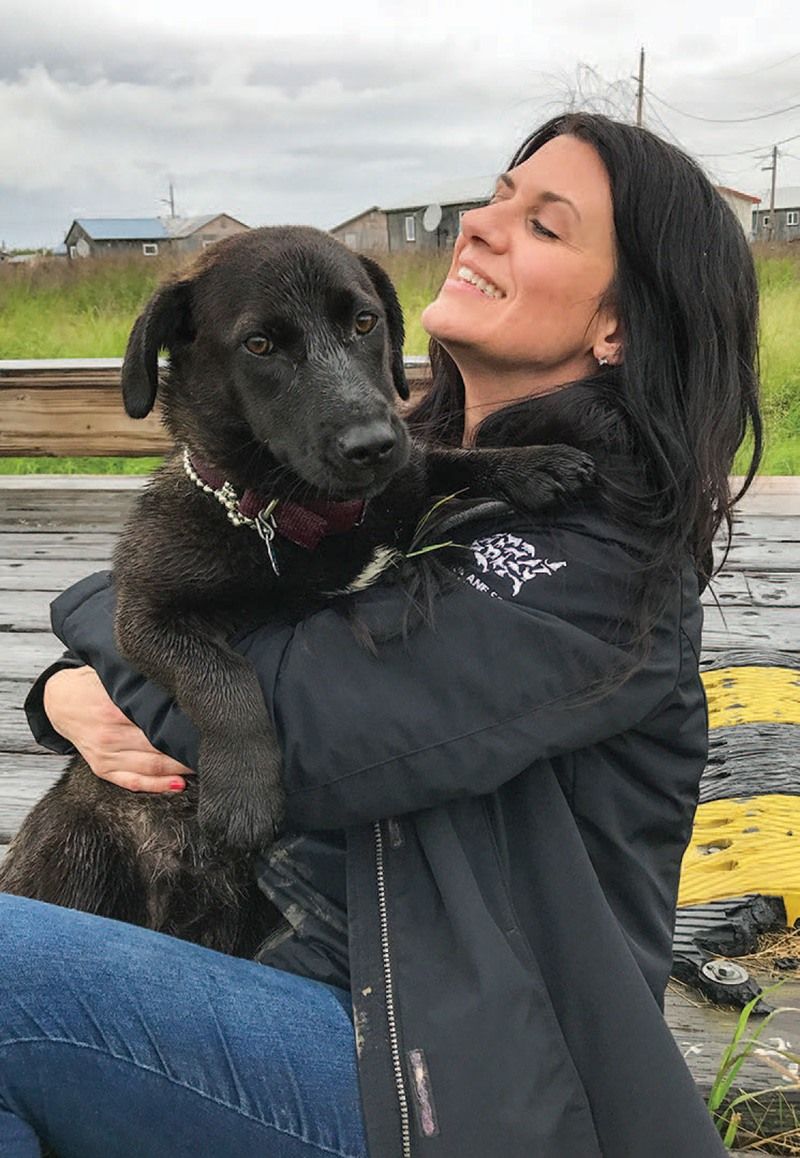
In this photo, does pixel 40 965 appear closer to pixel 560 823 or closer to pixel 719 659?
pixel 560 823

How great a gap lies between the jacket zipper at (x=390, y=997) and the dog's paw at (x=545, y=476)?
57cm

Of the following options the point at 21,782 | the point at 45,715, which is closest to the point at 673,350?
the point at 45,715

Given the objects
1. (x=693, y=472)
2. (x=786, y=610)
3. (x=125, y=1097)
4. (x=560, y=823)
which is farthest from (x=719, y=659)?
Answer: (x=125, y=1097)

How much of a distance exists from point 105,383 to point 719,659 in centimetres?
295

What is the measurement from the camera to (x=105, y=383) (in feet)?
15.5

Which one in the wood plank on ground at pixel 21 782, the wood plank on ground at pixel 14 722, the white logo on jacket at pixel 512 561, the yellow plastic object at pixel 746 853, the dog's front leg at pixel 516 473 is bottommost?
the yellow plastic object at pixel 746 853

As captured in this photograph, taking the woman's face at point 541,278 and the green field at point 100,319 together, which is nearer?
the woman's face at point 541,278

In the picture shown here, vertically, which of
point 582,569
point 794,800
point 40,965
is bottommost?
point 794,800

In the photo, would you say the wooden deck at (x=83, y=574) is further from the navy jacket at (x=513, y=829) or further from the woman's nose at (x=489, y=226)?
the woman's nose at (x=489, y=226)

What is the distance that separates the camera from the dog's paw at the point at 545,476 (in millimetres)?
1673

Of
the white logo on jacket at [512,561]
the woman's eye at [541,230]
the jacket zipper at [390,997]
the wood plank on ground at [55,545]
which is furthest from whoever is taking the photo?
the wood plank on ground at [55,545]

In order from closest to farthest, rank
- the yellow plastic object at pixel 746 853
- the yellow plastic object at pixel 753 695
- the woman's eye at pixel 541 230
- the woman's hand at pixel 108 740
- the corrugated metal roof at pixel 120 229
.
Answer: the woman's hand at pixel 108 740, the woman's eye at pixel 541 230, the yellow plastic object at pixel 746 853, the yellow plastic object at pixel 753 695, the corrugated metal roof at pixel 120 229

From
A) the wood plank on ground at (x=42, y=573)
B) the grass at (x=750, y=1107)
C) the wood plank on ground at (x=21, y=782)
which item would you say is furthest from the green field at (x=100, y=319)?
the grass at (x=750, y=1107)

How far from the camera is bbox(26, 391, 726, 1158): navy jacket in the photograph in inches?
50.4
